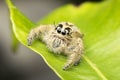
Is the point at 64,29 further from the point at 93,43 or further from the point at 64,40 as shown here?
the point at 93,43

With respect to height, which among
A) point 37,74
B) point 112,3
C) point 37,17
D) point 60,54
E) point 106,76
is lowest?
point 106,76

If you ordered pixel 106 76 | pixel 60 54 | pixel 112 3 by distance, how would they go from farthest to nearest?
pixel 112 3 → pixel 60 54 → pixel 106 76

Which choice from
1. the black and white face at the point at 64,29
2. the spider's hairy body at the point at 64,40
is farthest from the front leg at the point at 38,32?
the black and white face at the point at 64,29

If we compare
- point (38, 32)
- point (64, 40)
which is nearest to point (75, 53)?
point (64, 40)

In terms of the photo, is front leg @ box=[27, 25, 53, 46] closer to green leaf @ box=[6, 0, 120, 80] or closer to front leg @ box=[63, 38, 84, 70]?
green leaf @ box=[6, 0, 120, 80]

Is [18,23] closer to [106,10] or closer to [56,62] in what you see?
[56,62]

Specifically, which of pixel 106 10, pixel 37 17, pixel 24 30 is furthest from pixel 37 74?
pixel 24 30

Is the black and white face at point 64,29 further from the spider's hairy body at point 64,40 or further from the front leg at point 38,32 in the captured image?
the front leg at point 38,32
